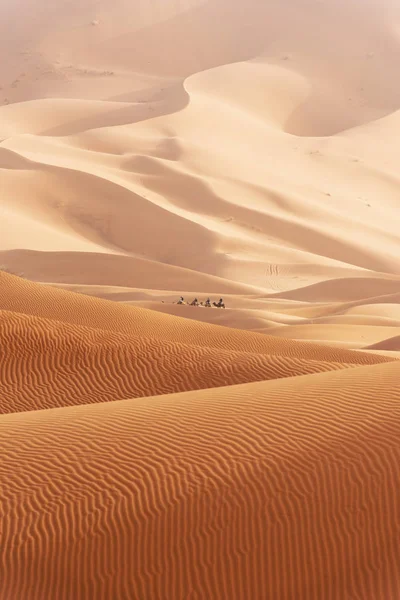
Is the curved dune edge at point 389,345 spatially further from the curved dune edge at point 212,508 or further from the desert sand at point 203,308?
the curved dune edge at point 212,508

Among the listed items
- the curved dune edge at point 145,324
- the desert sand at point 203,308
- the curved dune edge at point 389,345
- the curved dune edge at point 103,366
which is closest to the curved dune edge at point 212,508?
the desert sand at point 203,308

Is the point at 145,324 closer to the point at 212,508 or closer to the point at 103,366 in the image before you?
the point at 103,366

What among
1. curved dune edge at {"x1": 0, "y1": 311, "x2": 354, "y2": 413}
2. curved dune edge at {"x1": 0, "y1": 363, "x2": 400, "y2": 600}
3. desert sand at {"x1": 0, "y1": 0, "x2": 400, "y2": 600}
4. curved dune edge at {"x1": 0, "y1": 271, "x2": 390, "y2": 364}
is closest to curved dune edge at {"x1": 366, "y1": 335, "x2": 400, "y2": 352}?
desert sand at {"x1": 0, "y1": 0, "x2": 400, "y2": 600}

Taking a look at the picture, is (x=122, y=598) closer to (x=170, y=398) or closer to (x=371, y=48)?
(x=170, y=398)

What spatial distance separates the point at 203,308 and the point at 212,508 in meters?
12.5

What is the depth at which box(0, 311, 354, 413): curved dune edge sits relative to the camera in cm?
801

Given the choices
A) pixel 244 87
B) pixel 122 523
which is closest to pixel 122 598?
pixel 122 523

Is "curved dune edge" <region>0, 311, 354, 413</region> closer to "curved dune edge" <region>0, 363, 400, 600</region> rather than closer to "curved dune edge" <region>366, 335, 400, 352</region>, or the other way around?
"curved dune edge" <region>0, 363, 400, 600</region>

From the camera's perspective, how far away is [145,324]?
1121 cm

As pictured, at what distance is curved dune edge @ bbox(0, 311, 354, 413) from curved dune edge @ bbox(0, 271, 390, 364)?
1047mm

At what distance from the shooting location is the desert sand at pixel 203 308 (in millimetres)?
4410

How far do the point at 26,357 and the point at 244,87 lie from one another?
42000 mm

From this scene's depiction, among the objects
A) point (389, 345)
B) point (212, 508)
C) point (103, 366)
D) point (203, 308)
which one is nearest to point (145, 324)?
point (103, 366)

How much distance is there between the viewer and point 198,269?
26125 mm
